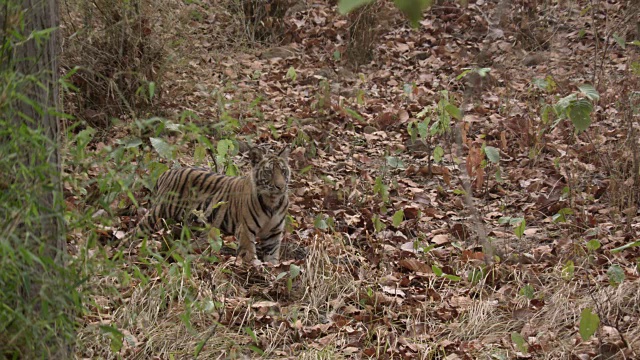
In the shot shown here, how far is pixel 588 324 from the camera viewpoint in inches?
157

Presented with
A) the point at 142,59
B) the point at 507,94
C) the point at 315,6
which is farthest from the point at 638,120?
the point at 315,6

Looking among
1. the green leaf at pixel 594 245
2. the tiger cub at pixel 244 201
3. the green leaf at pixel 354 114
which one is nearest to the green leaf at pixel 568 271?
the green leaf at pixel 594 245

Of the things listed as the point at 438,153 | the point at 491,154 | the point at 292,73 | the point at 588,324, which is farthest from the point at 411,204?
the point at 292,73

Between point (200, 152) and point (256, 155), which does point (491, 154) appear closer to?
point (256, 155)

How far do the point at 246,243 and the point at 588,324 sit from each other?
7.45 feet

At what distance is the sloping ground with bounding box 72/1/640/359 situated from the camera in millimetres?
4375

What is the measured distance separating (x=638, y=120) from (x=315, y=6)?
4885 millimetres

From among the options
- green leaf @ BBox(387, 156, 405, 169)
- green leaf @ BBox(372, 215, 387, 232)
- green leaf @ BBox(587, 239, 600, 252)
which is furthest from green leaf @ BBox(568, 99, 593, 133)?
green leaf @ BBox(387, 156, 405, 169)

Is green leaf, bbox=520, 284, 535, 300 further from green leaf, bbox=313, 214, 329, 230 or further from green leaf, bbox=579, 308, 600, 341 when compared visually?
green leaf, bbox=313, 214, 329, 230

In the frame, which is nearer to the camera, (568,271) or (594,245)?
(568,271)

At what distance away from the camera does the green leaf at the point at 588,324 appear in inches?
156

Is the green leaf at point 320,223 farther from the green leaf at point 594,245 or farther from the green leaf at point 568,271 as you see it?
the green leaf at point 594,245

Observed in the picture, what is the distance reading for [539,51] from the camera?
872 cm

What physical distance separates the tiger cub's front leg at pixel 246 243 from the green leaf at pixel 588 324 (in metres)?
2.11
